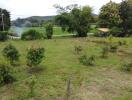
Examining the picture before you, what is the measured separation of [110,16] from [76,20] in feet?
17.4

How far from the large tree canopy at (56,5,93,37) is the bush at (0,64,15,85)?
1855 cm

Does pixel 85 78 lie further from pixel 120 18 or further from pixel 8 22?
pixel 8 22

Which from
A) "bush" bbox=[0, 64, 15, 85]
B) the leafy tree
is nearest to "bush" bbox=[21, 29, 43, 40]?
the leafy tree

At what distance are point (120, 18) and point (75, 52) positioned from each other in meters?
18.0

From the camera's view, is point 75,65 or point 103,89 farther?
point 75,65

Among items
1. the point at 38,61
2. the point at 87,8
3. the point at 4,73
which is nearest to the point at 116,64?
the point at 38,61

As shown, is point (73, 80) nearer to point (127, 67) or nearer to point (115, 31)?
point (127, 67)

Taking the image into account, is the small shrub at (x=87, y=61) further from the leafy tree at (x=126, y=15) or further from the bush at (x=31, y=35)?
the leafy tree at (x=126, y=15)

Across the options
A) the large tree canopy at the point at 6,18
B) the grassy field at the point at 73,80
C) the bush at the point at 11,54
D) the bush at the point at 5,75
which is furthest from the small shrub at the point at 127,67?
the large tree canopy at the point at 6,18

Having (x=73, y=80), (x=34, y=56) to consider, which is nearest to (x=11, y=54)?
(x=34, y=56)

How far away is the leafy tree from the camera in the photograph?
101ft

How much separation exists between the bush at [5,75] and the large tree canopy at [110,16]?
2205 cm

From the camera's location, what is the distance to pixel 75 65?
11797 mm

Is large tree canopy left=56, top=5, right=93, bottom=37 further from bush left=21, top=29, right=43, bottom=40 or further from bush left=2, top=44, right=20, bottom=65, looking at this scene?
bush left=2, top=44, right=20, bottom=65
